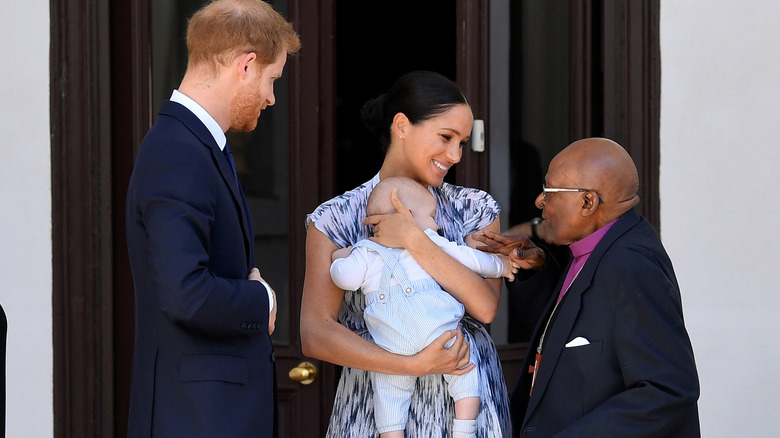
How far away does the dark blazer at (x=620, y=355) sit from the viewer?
2256 mm

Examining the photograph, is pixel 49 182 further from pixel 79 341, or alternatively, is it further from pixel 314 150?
pixel 314 150

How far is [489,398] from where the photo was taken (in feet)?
8.65

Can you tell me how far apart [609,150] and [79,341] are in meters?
2.36

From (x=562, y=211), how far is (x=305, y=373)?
1.70m

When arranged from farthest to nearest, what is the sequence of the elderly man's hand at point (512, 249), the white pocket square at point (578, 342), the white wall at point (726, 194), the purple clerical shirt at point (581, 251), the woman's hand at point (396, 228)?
the white wall at point (726, 194) < the elderly man's hand at point (512, 249) < the woman's hand at point (396, 228) < the purple clerical shirt at point (581, 251) < the white pocket square at point (578, 342)

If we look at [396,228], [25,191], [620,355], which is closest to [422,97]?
[396,228]

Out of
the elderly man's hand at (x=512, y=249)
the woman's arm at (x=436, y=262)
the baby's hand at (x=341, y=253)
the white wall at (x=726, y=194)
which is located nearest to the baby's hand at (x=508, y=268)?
the elderly man's hand at (x=512, y=249)

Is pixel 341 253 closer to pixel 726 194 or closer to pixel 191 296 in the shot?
pixel 191 296

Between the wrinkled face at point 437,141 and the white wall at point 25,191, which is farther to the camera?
the white wall at point 25,191

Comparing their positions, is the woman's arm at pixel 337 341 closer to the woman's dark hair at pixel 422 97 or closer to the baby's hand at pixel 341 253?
the baby's hand at pixel 341 253

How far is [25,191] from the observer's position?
3875mm

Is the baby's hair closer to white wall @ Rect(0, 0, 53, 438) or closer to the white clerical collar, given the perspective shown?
the white clerical collar

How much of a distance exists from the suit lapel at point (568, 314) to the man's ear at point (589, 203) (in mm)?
→ 71

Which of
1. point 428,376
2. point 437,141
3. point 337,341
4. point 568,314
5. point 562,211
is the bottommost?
point 428,376
